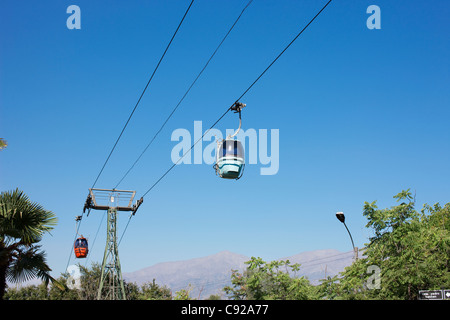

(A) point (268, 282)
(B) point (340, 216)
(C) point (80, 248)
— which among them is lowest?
(A) point (268, 282)

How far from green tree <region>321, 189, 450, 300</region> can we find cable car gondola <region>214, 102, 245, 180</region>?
454 inches

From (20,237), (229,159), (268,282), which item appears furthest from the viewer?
(268,282)

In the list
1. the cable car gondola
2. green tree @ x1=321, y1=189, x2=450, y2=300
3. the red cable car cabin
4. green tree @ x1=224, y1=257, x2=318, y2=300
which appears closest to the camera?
the cable car gondola

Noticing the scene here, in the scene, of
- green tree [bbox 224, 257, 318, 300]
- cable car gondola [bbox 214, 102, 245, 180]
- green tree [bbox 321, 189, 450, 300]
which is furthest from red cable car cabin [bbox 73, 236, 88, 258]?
cable car gondola [bbox 214, 102, 245, 180]

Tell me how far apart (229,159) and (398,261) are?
12.4m

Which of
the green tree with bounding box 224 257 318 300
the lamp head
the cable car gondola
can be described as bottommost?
the green tree with bounding box 224 257 318 300

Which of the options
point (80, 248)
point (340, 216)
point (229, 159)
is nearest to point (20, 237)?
point (229, 159)

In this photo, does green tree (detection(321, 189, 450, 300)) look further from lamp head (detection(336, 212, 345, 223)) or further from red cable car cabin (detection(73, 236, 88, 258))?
red cable car cabin (detection(73, 236, 88, 258))

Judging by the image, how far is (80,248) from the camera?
47781mm

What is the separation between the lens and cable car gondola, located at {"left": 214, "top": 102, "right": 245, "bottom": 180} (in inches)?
818

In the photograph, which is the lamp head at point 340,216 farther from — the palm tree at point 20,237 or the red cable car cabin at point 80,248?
the red cable car cabin at point 80,248

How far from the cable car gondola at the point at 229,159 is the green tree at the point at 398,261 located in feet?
37.8

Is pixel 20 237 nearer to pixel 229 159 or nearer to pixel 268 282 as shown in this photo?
pixel 229 159
